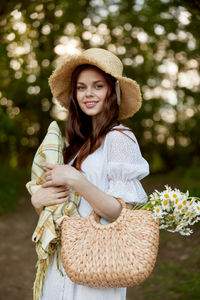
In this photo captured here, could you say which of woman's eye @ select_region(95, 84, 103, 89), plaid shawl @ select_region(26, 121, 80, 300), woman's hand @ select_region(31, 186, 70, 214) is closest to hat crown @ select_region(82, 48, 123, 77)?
woman's eye @ select_region(95, 84, 103, 89)

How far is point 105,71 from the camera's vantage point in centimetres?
201

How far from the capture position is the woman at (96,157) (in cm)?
187

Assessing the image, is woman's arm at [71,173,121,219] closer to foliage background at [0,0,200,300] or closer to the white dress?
the white dress

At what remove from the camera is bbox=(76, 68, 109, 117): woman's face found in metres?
2.11

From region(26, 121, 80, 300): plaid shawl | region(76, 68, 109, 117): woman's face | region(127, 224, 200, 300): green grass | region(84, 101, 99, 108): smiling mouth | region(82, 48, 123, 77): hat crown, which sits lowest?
region(127, 224, 200, 300): green grass

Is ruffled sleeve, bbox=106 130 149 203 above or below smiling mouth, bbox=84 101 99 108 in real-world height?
below

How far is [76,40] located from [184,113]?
5.53 m

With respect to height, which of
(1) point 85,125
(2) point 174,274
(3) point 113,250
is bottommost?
(2) point 174,274

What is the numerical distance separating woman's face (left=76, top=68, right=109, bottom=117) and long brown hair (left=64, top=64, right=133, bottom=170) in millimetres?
23

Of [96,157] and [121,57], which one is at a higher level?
[121,57]

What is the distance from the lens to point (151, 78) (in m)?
12.6

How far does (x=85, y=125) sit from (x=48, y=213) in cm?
69

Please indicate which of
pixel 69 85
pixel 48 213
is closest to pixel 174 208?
pixel 48 213

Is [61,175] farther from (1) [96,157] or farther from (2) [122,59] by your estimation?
(2) [122,59]
